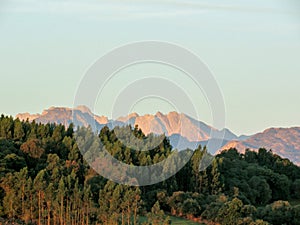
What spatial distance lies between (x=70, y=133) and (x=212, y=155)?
18972 millimetres

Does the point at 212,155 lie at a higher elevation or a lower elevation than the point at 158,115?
lower

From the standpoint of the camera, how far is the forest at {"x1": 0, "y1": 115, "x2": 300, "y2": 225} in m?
86.8

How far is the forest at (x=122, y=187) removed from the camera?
285 ft

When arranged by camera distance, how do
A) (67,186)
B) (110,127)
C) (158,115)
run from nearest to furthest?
(67,186) < (110,127) < (158,115)

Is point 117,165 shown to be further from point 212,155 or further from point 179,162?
point 212,155

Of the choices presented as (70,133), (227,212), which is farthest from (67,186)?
(70,133)

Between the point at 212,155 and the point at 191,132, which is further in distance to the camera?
the point at 191,132

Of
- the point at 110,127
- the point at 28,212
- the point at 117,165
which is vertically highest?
the point at 110,127

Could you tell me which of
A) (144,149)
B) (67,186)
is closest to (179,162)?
(144,149)

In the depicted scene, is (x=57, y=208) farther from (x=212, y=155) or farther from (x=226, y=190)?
(x=212, y=155)

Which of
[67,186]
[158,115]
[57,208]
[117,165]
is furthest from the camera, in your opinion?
[158,115]

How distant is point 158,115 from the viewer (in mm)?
147250

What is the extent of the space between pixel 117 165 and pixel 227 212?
19531mm

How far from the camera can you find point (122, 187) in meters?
95.4
